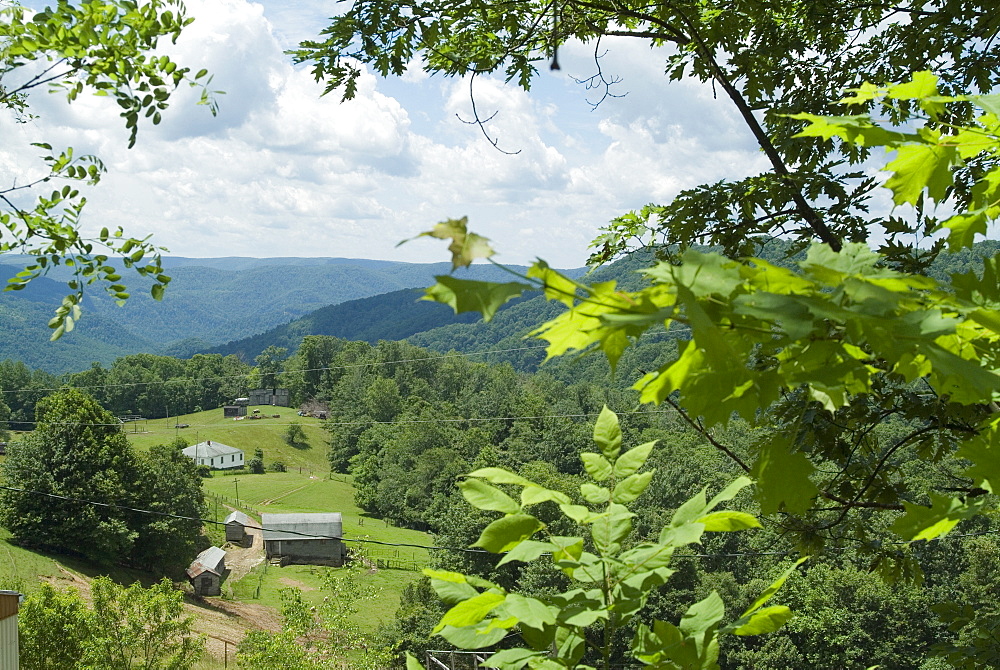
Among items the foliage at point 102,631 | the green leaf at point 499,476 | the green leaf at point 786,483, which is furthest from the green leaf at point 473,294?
the foliage at point 102,631

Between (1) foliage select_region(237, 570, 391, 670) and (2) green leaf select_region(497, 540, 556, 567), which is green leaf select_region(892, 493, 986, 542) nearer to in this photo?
(2) green leaf select_region(497, 540, 556, 567)

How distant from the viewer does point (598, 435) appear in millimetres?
1189

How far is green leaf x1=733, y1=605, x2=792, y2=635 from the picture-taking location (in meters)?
1.03

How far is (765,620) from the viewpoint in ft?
3.43

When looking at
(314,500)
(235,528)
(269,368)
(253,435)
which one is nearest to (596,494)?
(235,528)

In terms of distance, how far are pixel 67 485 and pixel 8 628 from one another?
28082 millimetres

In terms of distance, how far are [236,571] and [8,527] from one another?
14014 mm

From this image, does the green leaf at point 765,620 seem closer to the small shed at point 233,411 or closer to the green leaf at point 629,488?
the green leaf at point 629,488

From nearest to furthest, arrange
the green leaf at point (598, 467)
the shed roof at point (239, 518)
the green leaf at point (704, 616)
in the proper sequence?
1. the green leaf at point (704, 616)
2. the green leaf at point (598, 467)
3. the shed roof at point (239, 518)

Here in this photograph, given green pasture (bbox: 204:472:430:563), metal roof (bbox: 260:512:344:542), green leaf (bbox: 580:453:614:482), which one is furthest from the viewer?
green pasture (bbox: 204:472:430:563)

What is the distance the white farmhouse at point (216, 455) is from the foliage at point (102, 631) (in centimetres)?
4546

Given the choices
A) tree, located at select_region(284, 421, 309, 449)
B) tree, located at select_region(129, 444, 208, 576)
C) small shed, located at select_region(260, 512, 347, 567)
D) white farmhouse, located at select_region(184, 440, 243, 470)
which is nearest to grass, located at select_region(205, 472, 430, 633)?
small shed, located at select_region(260, 512, 347, 567)

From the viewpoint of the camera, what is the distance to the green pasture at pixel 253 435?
6619 centimetres

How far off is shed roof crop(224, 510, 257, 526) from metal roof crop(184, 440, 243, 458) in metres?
14.1
